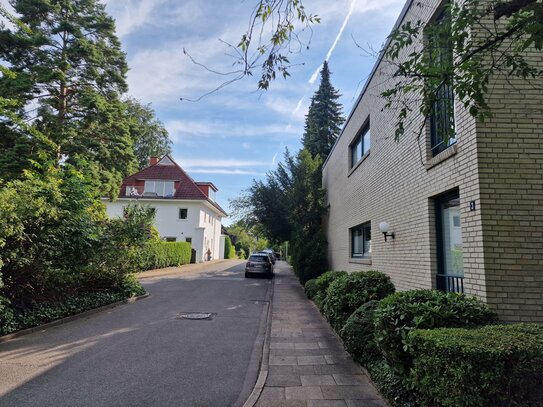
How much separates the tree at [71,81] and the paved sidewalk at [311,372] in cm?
1439

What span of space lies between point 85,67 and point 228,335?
18.2 metres

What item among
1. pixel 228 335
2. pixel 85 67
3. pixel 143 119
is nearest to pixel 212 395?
pixel 228 335

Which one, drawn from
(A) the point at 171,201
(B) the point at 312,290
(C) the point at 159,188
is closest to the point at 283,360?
(B) the point at 312,290

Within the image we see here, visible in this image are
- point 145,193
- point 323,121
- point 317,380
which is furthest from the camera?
point 145,193

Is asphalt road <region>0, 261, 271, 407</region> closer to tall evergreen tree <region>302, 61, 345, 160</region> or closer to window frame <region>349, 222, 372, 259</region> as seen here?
window frame <region>349, 222, 372, 259</region>

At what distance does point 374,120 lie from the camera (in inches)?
382

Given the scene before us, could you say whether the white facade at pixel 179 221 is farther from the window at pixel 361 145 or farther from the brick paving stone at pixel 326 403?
the brick paving stone at pixel 326 403

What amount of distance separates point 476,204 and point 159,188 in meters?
31.7

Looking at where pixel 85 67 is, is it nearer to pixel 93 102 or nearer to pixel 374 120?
pixel 93 102

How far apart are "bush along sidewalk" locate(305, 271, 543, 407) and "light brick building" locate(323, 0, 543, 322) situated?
1.82 ft

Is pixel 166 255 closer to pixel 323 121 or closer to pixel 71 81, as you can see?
pixel 71 81

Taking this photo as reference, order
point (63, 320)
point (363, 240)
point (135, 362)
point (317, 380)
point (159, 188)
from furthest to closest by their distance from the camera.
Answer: point (159, 188) < point (363, 240) < point (63, 320) < point (135, 362) < point (317, 380)

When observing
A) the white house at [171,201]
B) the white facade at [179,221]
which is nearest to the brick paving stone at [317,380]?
the white house at [171,201]

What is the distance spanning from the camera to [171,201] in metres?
32.3
